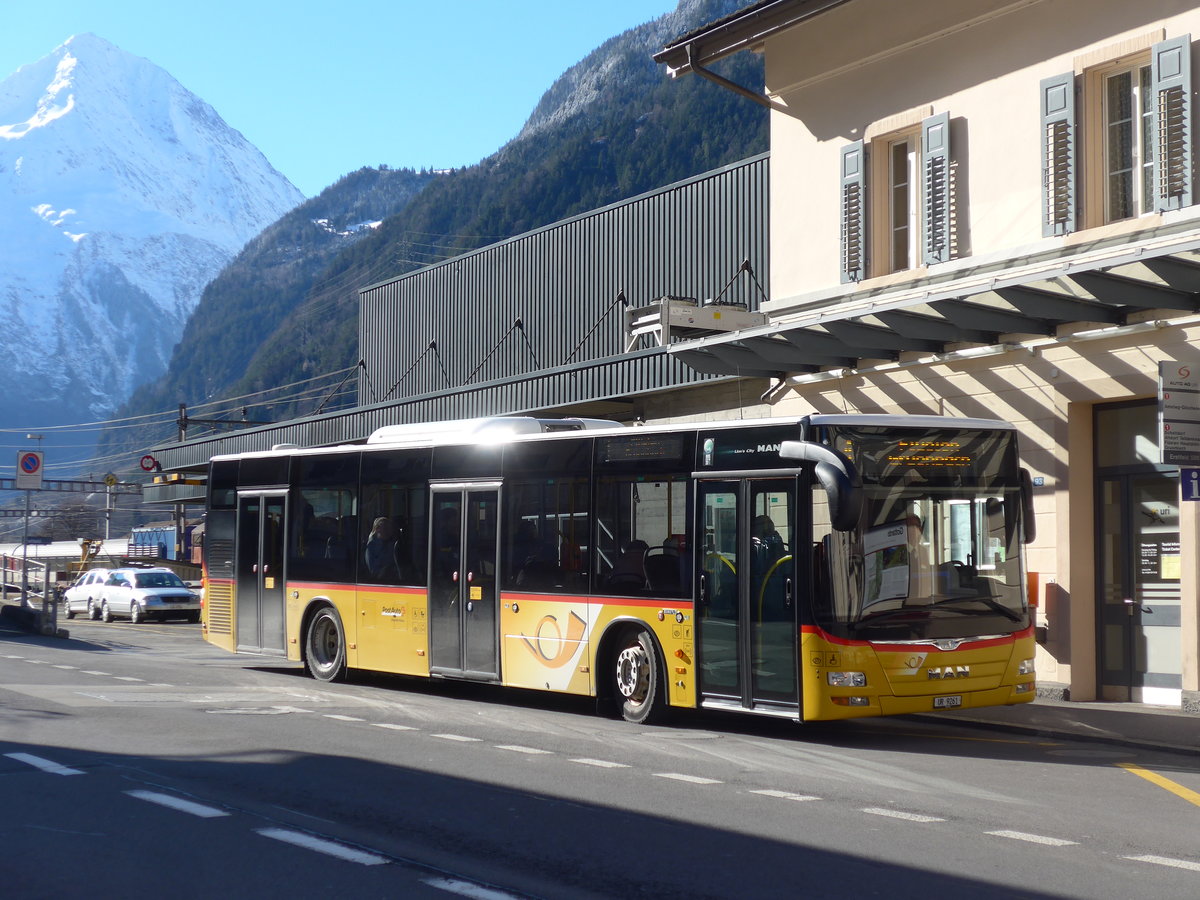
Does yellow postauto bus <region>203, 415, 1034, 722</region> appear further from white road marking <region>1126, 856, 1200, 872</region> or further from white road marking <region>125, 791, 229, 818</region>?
white road marking <region>125, 791, 229, 818</region>

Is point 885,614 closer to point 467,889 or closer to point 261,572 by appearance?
point 467,889

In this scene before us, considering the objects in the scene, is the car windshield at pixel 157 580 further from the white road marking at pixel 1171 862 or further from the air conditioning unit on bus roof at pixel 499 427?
the white road marking at pixel 1171 862

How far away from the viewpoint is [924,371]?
17.5 meters

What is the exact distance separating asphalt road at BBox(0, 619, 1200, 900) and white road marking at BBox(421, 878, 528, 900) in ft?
0.08

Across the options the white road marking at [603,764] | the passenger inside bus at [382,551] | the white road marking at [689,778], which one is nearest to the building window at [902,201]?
the passenger inside bus at [382,551]

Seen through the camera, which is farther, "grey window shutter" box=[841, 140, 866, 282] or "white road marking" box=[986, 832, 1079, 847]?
"grey window shutter" box=[841, 140, 866, 282]

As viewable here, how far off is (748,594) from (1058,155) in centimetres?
658

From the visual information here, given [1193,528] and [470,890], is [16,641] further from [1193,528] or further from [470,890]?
[470,890]

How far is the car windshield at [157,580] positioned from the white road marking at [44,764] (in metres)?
28.5

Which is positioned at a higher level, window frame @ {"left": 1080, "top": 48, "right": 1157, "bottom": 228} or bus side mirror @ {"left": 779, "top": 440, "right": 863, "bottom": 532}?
→ window frame @ {"left": 1080, "top": 48, "right": 1157, "bottom": 228}

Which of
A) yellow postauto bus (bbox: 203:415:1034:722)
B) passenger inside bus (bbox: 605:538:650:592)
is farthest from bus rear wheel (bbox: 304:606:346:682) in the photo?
passenger inside bus (bbox: 605:538:650:592)

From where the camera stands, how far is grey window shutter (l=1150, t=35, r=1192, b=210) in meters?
14.2

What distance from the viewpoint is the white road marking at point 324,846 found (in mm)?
7238

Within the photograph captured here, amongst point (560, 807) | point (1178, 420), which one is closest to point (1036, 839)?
point (560, 807)
